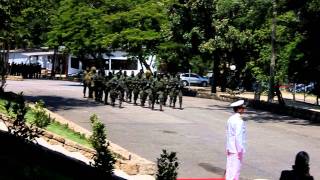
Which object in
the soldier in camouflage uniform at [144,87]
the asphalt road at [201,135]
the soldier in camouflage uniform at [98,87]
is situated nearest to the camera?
the asphalt road at [201,135]

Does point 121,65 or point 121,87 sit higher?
point 121,65

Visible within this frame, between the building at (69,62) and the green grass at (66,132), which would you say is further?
the building at (69,62)

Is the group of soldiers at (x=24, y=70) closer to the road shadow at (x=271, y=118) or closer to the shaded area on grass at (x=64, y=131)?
the road shadow at (x=271, y=118)

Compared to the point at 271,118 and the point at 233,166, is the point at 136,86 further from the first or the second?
the point at 233,166

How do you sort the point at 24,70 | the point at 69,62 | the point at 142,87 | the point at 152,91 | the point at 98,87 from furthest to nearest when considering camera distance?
the point at 69,62 → the point at 24,70 → the point at 98,87 → the point at 142,87 → the point at 152,91

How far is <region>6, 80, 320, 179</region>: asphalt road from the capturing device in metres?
13.8

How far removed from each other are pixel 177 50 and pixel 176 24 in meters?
1.80

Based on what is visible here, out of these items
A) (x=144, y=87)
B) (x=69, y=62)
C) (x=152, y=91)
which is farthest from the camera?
(x=69, y=62)

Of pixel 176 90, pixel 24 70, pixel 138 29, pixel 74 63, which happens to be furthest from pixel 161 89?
pixel 74 63

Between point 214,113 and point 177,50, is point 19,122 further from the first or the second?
point 177,50

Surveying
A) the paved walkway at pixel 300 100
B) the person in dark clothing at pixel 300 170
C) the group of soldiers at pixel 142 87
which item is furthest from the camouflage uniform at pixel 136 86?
the person in dark clothing at pixel 300 170

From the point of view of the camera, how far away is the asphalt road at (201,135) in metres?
13.8

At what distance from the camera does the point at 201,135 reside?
746 inches

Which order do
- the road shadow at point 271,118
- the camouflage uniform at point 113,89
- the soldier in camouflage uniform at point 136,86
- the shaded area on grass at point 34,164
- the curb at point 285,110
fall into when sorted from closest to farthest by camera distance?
1. the shaded area on grass at point 34,164
2. the road shadow at point 271,118
3. the curb at point 285,110
4. the camouflage uniform at point 113,89
5. the soldier in camouflage uniform at point 136,86
